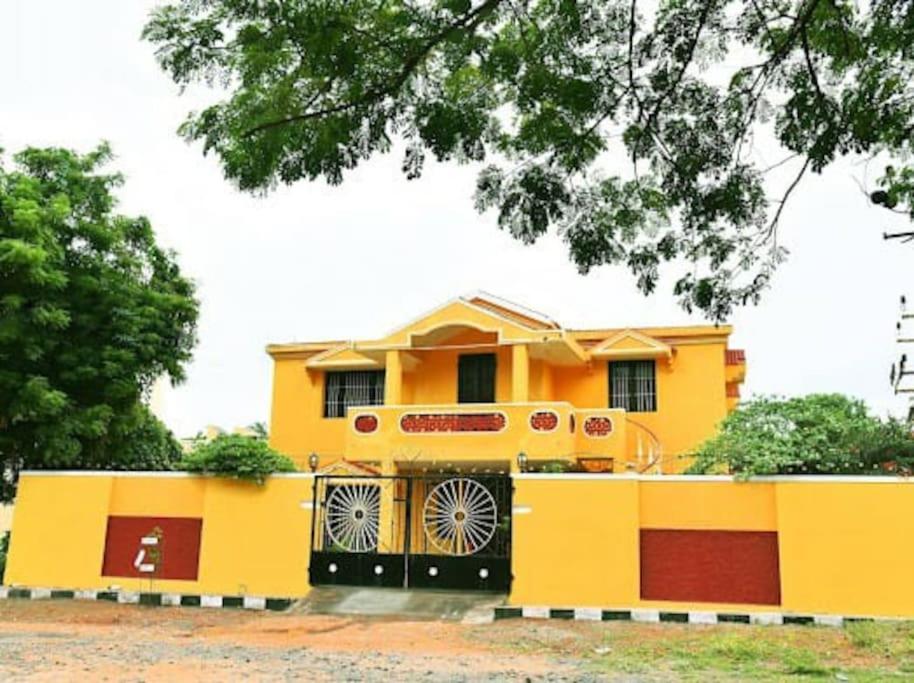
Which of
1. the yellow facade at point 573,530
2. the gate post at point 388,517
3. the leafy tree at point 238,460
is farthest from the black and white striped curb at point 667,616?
the gate post at point 388,517

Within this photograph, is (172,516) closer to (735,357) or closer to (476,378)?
(476,378)

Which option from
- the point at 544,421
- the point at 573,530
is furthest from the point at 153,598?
the point at 544,421

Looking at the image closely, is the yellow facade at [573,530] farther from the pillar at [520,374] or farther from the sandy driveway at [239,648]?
the pillar at [520,374]

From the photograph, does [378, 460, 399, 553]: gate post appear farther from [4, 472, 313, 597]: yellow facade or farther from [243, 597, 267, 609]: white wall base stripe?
[243, 597, 267, 609]: white wall base stripe

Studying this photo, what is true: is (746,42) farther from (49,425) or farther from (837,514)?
(49,425)

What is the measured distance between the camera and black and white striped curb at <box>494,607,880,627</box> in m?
11.3

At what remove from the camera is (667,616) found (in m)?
11.7

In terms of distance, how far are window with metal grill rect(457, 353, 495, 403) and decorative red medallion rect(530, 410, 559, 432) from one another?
209 centimetres

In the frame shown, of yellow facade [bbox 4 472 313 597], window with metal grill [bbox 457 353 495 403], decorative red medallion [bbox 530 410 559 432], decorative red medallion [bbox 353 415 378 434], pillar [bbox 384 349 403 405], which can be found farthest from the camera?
window with metal grill [bbox 457 353 495 403]

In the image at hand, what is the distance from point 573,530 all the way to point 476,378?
23.7 ft

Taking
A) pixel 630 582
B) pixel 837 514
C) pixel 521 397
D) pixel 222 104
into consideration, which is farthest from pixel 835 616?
pixel 222 104

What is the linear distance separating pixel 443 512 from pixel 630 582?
9.26 ft

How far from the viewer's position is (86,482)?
46.5 ft

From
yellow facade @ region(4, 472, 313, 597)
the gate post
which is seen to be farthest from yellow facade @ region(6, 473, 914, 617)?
the gate post
